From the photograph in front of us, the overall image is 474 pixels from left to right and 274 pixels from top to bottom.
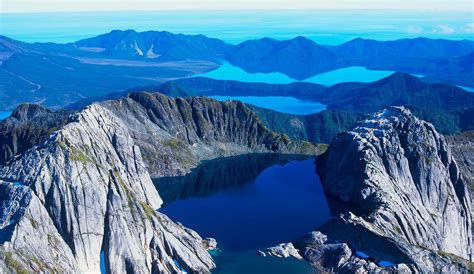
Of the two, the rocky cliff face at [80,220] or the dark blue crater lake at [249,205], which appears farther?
the dark blue crater lake at [249,205]

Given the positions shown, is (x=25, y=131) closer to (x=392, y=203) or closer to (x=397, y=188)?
(x=397, y=188)

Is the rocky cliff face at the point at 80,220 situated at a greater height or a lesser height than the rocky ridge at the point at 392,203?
greater

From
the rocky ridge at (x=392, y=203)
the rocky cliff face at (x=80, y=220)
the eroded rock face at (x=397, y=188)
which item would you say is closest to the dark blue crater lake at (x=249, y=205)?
the rocky ridge at (x=392, y=203)

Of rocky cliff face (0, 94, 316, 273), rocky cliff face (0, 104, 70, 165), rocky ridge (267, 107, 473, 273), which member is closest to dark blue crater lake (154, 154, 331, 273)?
rocky ridge (267, 107, 473, 273)

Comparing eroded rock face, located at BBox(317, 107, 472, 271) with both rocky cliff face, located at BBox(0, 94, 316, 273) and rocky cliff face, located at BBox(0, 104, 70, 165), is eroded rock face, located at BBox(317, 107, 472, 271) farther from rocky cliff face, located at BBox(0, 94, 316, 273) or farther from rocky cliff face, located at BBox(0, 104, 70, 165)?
rocky cliff face, located at BBox(0, 104, 70, 165)

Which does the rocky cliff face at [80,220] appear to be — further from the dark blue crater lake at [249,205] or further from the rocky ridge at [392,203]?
the rocky ridge at [392,203]

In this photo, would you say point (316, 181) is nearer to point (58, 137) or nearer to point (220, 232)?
point (220, 232)

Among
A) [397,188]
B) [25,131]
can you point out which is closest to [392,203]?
[397,188]

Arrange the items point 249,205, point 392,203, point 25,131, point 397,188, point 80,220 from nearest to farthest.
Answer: point 80,220, point 392,203, point 397,188, point 249,205, point 25,131
